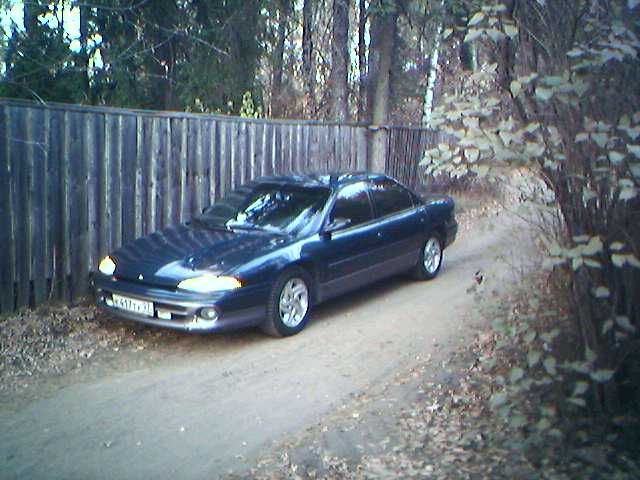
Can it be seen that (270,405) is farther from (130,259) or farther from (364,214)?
(364,214)

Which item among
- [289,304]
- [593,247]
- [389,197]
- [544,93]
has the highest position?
[544,93]

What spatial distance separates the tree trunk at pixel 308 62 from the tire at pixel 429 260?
8.13 meters

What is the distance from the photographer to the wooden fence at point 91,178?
8.07 metres

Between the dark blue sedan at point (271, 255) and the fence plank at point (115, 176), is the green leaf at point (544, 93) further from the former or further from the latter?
the fence plank at point (115, 176)

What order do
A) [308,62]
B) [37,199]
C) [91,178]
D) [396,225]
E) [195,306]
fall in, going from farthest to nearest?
1. [308,62]
2. [396,225]
3. [91,178]
4. [37,199]
5. [195,306]

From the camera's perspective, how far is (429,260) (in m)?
10.4

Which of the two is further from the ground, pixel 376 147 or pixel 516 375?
pixel 376 147

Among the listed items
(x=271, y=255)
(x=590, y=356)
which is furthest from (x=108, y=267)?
(x=590, y=356)

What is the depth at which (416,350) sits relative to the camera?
7238 mm

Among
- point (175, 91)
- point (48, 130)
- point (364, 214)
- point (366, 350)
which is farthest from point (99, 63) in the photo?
point (366, 350)

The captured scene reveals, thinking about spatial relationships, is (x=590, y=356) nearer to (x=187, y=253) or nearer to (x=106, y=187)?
(x=187, y=253)

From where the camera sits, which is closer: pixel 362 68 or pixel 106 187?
pixel 106 187

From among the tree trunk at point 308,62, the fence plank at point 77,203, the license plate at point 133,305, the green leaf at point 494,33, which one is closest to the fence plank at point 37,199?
the fence plank at point 77,203

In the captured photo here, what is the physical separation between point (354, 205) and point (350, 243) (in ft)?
1.82
